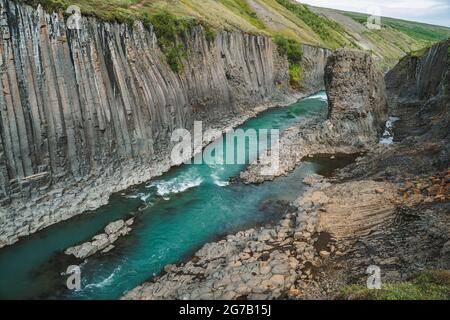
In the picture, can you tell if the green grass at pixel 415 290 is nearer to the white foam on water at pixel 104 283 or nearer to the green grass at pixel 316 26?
the white foam on water at pixel 104 283

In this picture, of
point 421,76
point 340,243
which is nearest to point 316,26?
point 421,76

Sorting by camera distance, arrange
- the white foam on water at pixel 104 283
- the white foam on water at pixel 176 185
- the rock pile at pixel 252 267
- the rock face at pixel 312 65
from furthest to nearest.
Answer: the rock face at pixel 312 65 → the white foam on water at pixel 176 185 → the white foam on water at pixel 104 283 → the rock pile at pixel 252 267

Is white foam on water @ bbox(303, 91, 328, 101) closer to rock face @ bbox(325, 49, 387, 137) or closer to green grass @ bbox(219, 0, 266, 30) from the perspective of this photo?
green grass @ bbox(219, 0, 266, 30)

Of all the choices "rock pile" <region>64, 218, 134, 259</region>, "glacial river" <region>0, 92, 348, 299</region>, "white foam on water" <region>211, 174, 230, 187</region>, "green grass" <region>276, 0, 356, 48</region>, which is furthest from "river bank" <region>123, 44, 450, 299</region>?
"green grass" <region>276, 0, 356, 48</region>

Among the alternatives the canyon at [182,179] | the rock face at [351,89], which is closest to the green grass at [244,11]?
the canyon at [182,179]

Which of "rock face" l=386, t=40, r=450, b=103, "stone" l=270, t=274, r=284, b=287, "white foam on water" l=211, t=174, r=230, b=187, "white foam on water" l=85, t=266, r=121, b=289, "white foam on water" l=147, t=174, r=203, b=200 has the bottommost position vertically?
"white foam on water" l=85, t=266, r=121, b=289
